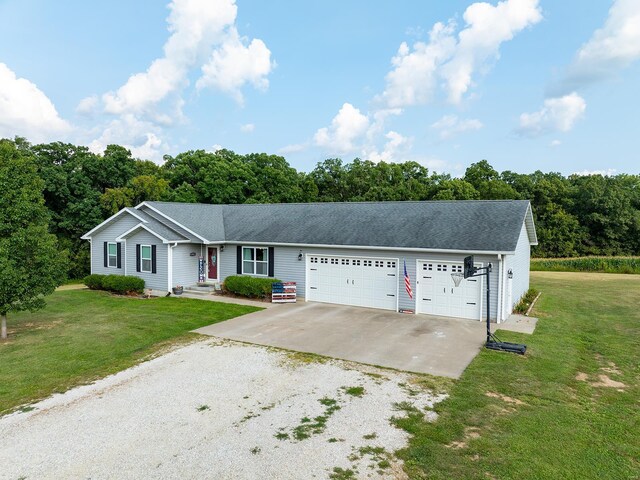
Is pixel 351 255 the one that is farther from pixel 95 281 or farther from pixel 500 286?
pixel 95 281

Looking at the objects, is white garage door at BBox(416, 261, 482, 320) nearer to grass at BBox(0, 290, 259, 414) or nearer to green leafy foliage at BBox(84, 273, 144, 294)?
grass at BBox(0, 290, 259, 414)

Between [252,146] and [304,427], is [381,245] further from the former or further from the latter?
[252,146]

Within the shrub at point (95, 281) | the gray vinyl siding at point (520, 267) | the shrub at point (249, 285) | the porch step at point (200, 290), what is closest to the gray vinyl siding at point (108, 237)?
the shrub at point (95, 281)

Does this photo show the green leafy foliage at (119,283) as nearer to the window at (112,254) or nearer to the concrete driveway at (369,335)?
the window at (112,254)

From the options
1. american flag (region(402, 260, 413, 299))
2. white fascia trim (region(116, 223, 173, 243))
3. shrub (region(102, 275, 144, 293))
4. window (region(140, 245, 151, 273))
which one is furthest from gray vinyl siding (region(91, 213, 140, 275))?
american flag (region(402, 260, 413, 299))

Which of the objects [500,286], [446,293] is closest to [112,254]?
[446,293]

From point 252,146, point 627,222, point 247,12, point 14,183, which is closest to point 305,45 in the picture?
point 247,12
